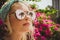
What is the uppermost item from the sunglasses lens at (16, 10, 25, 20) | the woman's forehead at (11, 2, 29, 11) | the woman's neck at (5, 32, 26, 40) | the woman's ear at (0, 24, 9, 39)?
the woman's forehead at (11, 2, 29, 11)

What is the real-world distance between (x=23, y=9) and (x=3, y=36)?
0.31m

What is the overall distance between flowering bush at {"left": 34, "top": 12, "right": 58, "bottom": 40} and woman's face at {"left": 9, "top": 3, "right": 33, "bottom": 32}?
0.14m

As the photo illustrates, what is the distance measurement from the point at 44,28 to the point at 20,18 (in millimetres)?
324

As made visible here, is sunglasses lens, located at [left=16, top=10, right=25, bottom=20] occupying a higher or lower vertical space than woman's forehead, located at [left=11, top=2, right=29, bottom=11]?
lower

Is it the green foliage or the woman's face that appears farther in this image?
the green foliage

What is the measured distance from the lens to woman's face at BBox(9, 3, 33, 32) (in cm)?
188

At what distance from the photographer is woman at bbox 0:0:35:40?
1885mm

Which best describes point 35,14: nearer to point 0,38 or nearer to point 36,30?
point 36,30

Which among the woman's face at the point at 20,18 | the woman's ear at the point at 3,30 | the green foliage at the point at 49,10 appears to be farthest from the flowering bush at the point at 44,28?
the woman's ear at the point at 3,30

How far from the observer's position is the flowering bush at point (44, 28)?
6.79ft

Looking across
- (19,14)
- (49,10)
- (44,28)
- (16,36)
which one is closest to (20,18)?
(19,14)

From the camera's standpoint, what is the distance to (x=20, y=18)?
1.90m

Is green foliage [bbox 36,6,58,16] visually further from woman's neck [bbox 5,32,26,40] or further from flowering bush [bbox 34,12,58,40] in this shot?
woman's neck [bbox 5,32,26,40]

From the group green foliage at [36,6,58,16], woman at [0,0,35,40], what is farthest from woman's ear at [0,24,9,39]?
green foliage at [36,6,58,16]
